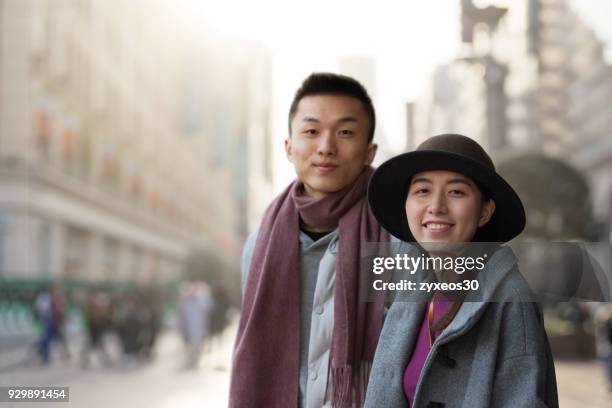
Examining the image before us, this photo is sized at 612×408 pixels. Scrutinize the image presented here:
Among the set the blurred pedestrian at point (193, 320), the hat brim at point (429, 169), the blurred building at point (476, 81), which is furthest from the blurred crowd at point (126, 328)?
the hat brim at point (429, 169)

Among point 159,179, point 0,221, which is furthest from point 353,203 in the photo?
point 159,179

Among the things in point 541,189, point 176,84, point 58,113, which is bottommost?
point 541,189

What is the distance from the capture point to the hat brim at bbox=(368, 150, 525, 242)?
188cm

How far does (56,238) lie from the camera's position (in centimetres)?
2556

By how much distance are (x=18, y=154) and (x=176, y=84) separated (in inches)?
995

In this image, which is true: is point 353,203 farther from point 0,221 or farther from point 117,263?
point 117,263

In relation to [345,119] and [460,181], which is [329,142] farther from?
[460,181]

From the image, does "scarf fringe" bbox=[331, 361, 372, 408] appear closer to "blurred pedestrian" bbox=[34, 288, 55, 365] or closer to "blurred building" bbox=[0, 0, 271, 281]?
"blurred building" bbox=[0, 0, 271, 281]

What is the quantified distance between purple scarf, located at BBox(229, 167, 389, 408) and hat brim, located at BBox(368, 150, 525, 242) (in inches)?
7.4

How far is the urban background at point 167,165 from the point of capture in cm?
960

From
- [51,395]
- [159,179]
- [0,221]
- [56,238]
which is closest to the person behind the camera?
[51,395]

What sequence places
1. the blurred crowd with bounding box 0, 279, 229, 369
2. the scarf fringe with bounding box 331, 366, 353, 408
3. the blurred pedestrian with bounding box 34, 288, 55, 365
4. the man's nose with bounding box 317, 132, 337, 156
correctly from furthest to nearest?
the blurred pedestrian with bounding box 34, 288, 55, 365
the blurred crowd with bounding box 0, 279, 229, 369
the man's nose with bounding box 317, 132, 337, 156
the scarf fringe with bounding box 331, 366, 353, 408

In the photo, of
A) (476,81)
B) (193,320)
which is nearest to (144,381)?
(193,320)

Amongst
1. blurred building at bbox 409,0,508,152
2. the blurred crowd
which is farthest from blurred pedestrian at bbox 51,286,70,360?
blurred building at bbox 409,0,508,152
